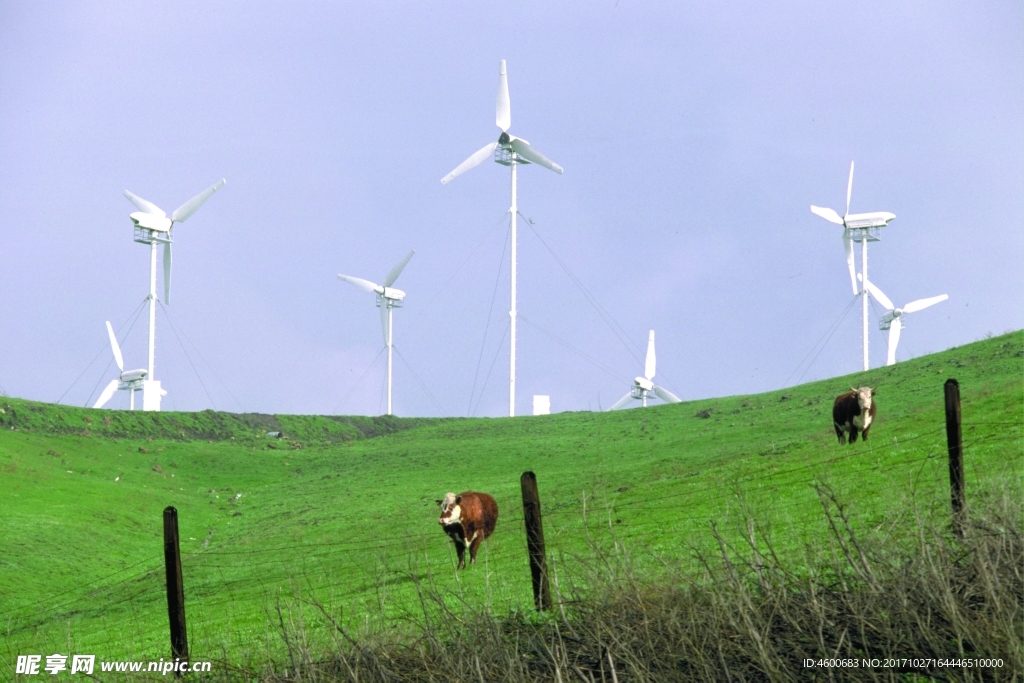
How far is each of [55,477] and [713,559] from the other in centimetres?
4381

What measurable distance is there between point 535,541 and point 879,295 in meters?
71.9

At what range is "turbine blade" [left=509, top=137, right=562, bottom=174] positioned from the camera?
74.2m

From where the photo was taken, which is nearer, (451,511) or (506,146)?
(451,511)

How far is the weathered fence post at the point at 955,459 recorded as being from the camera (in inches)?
392

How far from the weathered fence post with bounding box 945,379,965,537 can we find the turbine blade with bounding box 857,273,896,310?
216ft

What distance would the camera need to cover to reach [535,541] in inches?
451

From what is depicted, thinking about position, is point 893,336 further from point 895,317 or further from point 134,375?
point 134,375

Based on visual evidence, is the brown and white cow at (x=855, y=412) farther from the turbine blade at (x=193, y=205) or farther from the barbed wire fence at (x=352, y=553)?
the turbine blade at (x=193, y=205)

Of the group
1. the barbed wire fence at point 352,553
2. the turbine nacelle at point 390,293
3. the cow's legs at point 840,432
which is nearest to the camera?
the barbed wire fence at point 352,553

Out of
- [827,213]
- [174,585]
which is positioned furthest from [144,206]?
[174,585]

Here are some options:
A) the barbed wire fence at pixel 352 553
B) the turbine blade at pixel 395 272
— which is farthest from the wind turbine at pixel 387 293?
the barbed wire fence at pixel 352 553

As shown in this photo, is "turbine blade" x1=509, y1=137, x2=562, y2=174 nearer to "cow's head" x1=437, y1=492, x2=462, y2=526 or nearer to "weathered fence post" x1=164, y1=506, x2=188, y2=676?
"cow's head" x1=437, y1=492, x2=462, y2=526

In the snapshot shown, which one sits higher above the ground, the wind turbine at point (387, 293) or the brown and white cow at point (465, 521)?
the wind turbine at point (387, 293)

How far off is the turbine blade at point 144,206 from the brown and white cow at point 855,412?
62748 millimetres
